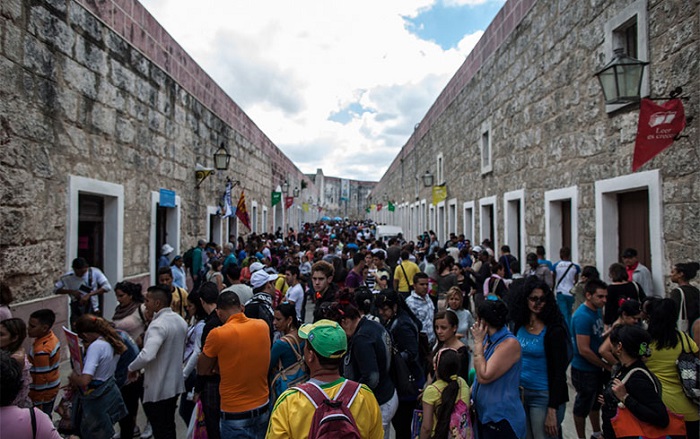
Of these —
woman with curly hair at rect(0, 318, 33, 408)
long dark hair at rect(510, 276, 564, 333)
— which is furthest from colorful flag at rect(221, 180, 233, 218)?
long dark hair at rect(510, 276, 564, 333)

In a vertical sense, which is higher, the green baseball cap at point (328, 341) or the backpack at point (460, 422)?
the green baseball cap at point (328, 341)

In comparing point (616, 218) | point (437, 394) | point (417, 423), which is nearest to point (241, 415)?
point (417, 423)

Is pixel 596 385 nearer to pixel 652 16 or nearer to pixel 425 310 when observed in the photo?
pixel 425 310

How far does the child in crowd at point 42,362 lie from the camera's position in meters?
3.67

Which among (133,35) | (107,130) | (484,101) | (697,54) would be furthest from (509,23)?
(107,130)

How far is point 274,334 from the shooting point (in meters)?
4.38

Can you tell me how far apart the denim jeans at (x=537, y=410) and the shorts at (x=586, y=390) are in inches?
31.7

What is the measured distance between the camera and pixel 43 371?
3699 mm

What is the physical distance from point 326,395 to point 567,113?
22.2 feet

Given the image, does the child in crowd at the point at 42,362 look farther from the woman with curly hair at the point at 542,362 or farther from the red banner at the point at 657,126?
the red banner at the point at 657,126

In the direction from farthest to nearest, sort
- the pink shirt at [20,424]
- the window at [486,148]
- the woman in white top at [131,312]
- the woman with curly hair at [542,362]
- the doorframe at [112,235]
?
the window at [486,148]
the doorframe at [112,235]
the woman in white top at [131,312]
the woman with curly hair at [542,362]
the pink shirt at [20,424]

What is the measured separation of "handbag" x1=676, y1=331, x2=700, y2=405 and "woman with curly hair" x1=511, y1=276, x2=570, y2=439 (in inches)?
26.5

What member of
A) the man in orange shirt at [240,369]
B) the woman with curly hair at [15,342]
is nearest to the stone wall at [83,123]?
the woman with curly hair at [15,342]

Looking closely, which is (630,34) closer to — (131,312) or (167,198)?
(131,312)
